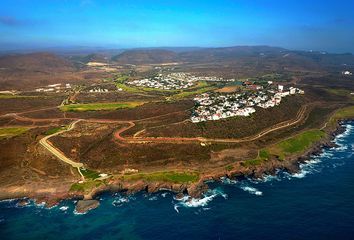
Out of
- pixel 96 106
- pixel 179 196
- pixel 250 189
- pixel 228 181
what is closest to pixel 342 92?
pixel 96 106

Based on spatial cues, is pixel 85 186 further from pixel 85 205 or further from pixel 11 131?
pixel 11 131

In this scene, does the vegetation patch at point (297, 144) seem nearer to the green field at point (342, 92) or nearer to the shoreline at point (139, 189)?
the shoreline at point (139, 189)

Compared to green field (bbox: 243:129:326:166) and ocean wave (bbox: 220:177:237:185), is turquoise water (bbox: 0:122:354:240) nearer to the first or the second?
ocean wave (bbox: 220:177:237:185)

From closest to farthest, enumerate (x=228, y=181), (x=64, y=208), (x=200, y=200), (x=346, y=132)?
1. (x=64, y=208)
2. (x=200, y=200)
3. (x=228, y=181)
4. (x=346, y=132)

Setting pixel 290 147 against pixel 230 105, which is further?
pixel 230 105

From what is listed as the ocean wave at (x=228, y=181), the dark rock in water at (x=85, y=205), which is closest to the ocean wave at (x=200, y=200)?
the ocean wave at (x=228, y=181)

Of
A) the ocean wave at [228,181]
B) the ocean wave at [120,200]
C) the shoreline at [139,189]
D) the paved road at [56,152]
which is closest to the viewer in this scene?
the ocean wave at [120,200]

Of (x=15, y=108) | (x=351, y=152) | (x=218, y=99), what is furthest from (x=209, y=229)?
(x=15, y=108)

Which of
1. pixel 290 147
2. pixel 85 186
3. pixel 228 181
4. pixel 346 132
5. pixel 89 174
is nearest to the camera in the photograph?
pixel 85 186

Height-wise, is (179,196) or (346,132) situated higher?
(346,132)
